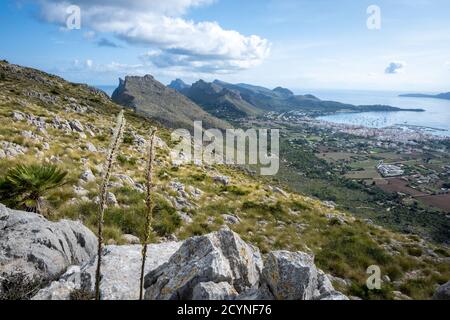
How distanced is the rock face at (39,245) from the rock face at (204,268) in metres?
2.00

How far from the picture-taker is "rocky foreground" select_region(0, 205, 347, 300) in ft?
17.0

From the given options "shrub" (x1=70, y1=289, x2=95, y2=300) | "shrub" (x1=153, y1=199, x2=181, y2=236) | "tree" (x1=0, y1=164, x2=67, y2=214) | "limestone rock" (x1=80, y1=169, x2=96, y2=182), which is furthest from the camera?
"limestone rock" (x1=80, y1=169, x2=96, y2=182)

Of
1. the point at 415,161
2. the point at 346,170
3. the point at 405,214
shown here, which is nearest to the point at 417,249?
the point at 405,214

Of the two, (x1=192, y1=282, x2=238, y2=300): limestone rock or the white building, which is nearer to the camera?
(x1=192, y1=282, x2=238, y2=300): limestone rock

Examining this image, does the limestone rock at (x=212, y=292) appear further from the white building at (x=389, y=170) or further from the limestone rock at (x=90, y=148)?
the white building at (x=389, y=170)

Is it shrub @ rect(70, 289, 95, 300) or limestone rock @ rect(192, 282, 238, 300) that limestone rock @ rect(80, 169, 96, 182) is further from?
limestone rock @ rect(192, 282, 238, 300)

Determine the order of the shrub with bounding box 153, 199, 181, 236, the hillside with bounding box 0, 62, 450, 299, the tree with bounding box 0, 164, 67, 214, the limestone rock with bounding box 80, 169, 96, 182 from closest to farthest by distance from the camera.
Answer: the tree with bounding box 0, 164, 67, 214 → the hillside with bounding box 0, 62, 450, 299 → the shrub with bounding box 153, 199, 181, 236 → the limestone rock with bounding box 80, 169, 96, 182

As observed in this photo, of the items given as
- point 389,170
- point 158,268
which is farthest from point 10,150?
point 389,170

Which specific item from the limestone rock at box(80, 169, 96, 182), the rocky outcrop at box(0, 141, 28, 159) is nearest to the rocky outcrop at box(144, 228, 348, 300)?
the limestone rock at box(80, 169, 96, 182)

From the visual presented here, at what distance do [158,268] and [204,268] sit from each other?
1407mm

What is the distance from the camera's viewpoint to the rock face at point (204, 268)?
561cm

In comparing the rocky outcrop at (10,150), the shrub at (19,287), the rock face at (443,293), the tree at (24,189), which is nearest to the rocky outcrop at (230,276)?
the shrub at (19,287)
